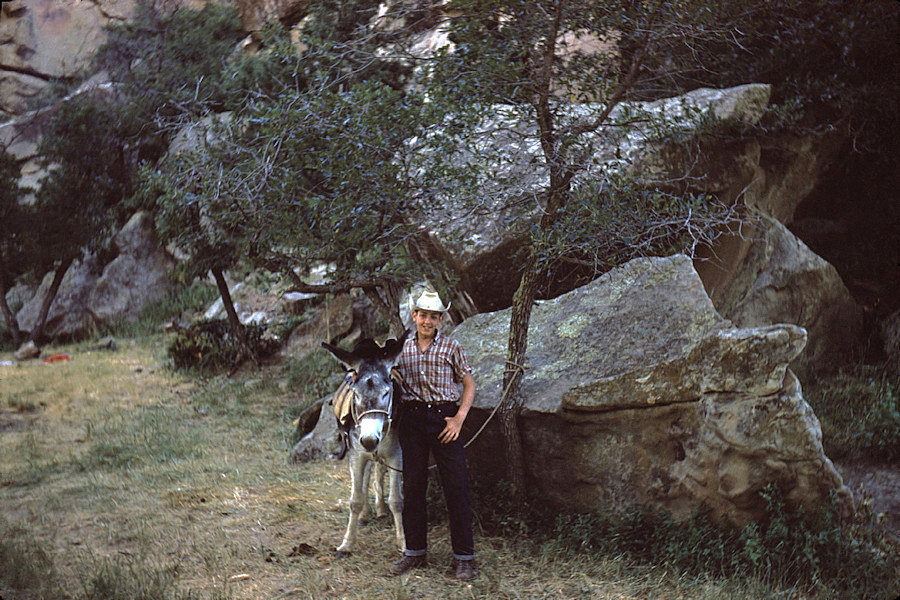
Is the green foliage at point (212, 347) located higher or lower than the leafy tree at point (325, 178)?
lower

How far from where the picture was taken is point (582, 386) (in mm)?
6551

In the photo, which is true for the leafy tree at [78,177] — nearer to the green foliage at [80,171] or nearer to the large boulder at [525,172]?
the green foliage at [80,171]

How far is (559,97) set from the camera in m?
7.07

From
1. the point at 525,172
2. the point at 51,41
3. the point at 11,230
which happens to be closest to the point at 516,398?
the point at 525,172

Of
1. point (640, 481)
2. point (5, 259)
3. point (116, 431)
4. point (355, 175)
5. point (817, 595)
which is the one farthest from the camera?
point (5, 259)

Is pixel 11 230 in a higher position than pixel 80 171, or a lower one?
lower

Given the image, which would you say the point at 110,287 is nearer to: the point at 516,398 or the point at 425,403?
the point at 516,398

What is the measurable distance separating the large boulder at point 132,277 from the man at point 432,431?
15.3 metres

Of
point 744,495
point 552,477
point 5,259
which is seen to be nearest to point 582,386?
point 552,477

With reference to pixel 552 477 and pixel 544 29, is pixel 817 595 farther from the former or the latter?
pixel 544 29

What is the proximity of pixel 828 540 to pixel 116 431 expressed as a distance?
9356 mm

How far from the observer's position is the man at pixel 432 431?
5746 mm

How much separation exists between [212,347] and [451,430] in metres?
10.1

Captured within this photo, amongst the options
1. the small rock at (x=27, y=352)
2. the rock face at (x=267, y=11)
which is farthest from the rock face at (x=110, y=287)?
the rock face at (x=267, y=11)
